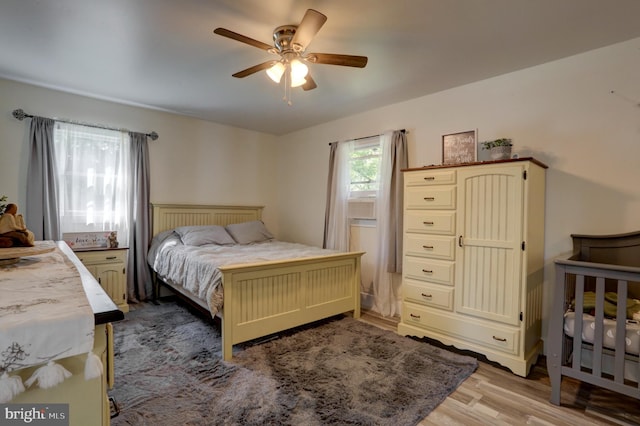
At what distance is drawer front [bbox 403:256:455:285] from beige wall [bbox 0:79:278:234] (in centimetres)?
292

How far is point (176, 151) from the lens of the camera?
13.9ft

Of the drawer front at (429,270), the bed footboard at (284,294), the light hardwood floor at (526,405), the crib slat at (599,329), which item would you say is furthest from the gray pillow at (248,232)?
the crib slat at (599,329)

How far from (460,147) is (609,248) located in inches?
54.5

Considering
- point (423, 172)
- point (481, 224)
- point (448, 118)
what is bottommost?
point (481, 224)

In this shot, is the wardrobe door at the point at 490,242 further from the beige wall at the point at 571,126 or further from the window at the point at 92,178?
the window at the point at 92,178

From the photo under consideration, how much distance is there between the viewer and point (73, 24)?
2.11 metres

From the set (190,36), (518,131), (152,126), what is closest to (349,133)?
(518,131)

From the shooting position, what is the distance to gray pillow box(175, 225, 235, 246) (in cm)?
370

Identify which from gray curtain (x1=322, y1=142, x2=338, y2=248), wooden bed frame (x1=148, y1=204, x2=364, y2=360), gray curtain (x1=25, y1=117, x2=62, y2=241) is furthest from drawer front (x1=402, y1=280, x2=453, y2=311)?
gray curtain (x1=25, y1=117, x2=62, y2=241)

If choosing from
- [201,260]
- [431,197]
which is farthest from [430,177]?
[201,260]

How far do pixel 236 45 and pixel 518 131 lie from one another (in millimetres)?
2514

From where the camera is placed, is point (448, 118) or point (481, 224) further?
A: point (448, 118)

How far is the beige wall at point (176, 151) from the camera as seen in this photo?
3.17 meters

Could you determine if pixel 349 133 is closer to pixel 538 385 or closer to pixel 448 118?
pixel 448 118
